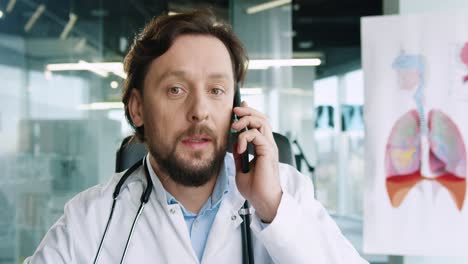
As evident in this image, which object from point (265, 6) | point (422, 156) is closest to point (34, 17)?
point (265, 6)

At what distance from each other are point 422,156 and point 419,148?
3 cm

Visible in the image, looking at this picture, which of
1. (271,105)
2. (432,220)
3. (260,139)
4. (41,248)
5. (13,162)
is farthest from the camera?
(271,105)

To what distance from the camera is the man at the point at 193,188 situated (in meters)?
1.21

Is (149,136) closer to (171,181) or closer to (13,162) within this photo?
→ (171,181)

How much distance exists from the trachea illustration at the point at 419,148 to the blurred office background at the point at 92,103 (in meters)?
2.19

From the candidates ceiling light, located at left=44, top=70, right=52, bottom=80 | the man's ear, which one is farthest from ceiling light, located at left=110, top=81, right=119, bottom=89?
the man's ear

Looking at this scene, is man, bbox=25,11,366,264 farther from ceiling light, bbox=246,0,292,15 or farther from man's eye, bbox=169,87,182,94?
ceiling light, bbox=246,0,292,15

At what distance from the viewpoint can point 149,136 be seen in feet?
4.45

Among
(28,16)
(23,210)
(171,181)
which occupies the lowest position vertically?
(23,210)

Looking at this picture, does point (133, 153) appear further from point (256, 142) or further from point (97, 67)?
point (97, 67)

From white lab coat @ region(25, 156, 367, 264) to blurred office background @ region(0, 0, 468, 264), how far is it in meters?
2.60

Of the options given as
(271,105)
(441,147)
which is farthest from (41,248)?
(271,105)

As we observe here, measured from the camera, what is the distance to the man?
47.5 inches

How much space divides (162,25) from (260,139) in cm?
43
